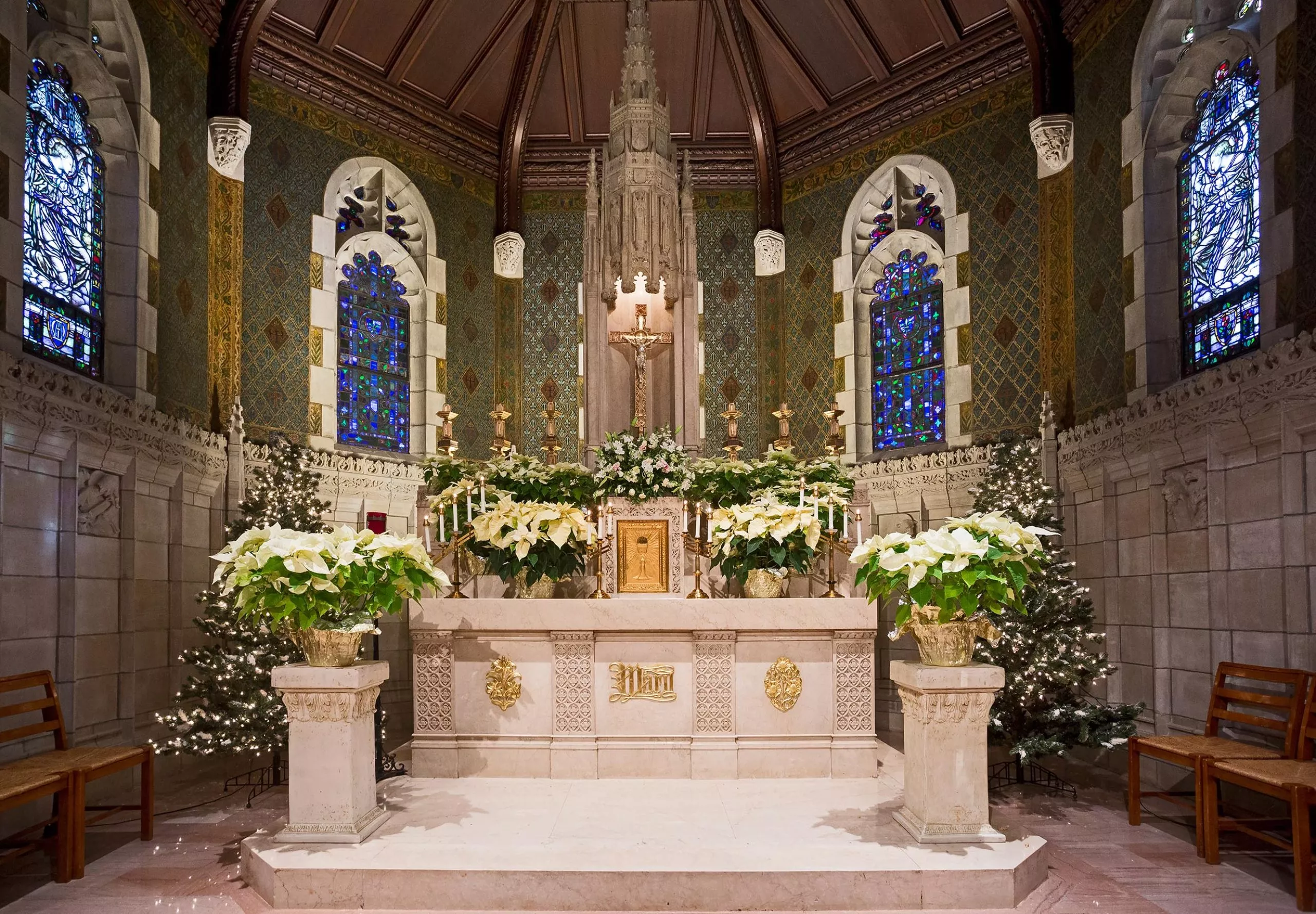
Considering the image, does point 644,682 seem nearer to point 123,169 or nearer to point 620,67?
point 123,169

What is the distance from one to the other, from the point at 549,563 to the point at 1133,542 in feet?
16.9

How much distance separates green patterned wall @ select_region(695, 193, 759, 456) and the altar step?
26.7 feet

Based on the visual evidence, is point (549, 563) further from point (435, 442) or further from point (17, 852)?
point (435, 442)

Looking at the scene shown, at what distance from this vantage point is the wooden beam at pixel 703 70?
1316 centimetres

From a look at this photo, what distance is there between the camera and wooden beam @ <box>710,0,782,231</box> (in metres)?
13.0

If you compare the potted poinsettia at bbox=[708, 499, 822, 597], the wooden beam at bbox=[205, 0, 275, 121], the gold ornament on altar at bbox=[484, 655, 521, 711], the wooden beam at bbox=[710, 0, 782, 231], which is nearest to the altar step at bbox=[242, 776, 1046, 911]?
the gold ornament on altar at bbox=[484, 655, 521, 711]

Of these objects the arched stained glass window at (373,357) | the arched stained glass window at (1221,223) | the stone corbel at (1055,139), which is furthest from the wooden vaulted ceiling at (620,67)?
the arched stained glass window at (1221,223)

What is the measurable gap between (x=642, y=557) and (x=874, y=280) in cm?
678

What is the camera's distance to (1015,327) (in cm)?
1117

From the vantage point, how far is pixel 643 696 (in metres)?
7.10

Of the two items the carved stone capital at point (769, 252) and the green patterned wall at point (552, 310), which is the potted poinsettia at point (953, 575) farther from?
the carved stone capital at point (769, 252)

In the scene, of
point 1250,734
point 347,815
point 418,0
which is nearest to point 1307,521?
point 1250,734

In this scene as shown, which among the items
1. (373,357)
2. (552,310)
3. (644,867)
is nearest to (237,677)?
(644,867)

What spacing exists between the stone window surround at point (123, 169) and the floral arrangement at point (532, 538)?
12.1 feet
